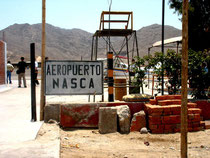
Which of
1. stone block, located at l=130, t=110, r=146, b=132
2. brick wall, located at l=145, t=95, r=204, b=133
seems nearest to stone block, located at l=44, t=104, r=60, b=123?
stone block, located at l=130, t=110, r=146, b=132

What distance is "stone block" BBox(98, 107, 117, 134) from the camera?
641cm

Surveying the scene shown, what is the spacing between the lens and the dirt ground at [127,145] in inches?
195

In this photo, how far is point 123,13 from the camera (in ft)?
36.4

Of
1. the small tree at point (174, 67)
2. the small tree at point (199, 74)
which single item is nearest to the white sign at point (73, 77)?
the small tree at point (174, 67)

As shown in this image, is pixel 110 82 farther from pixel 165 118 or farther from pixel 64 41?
pixel 64 41

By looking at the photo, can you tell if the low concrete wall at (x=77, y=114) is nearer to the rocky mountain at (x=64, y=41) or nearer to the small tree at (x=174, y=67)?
the small tree at (x=174, y=67)

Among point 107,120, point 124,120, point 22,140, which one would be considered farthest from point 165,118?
point 22,140

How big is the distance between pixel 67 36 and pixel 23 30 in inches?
926

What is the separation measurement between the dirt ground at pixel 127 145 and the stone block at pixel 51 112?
61cm

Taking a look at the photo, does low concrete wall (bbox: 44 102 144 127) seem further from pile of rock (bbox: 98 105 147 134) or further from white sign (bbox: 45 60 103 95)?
white sign (bbox: 45 60 103 95)

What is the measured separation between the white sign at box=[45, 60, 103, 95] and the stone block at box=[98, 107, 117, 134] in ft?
3.51

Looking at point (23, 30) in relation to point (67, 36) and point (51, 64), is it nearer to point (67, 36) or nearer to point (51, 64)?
point (67, 36)

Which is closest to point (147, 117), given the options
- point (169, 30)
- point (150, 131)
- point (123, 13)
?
point (150, 131)

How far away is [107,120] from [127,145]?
1.04m
